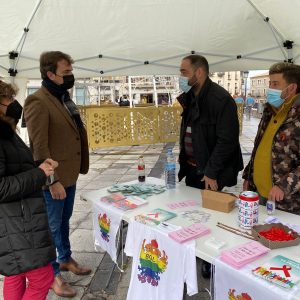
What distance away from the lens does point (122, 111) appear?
941cm

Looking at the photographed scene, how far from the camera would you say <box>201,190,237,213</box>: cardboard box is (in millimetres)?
2096

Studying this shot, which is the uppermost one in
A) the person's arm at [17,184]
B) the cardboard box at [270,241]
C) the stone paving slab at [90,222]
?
the person's arm at [17,184]

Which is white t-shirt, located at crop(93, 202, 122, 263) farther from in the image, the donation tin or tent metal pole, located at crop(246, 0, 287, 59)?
tent metal pole, located at crop(246, 0, 287, 59)

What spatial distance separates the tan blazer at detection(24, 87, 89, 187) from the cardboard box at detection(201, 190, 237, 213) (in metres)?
1.08

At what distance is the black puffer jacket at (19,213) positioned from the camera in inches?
63.8

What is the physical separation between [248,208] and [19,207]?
128cm

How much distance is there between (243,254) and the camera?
1515mm

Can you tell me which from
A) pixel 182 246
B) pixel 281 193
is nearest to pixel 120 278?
pixel 182 246

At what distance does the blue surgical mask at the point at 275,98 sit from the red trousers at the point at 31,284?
1885mm

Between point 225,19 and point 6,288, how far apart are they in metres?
3.75

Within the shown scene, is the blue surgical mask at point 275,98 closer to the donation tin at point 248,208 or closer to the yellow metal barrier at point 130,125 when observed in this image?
the donation tin at point 248,208

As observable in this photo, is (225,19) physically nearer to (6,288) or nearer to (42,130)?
(42,130)

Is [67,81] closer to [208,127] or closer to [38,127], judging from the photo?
[38,127]

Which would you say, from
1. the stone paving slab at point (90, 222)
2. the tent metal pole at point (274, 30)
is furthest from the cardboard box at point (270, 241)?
the tent metal pole at point (274, 30)
